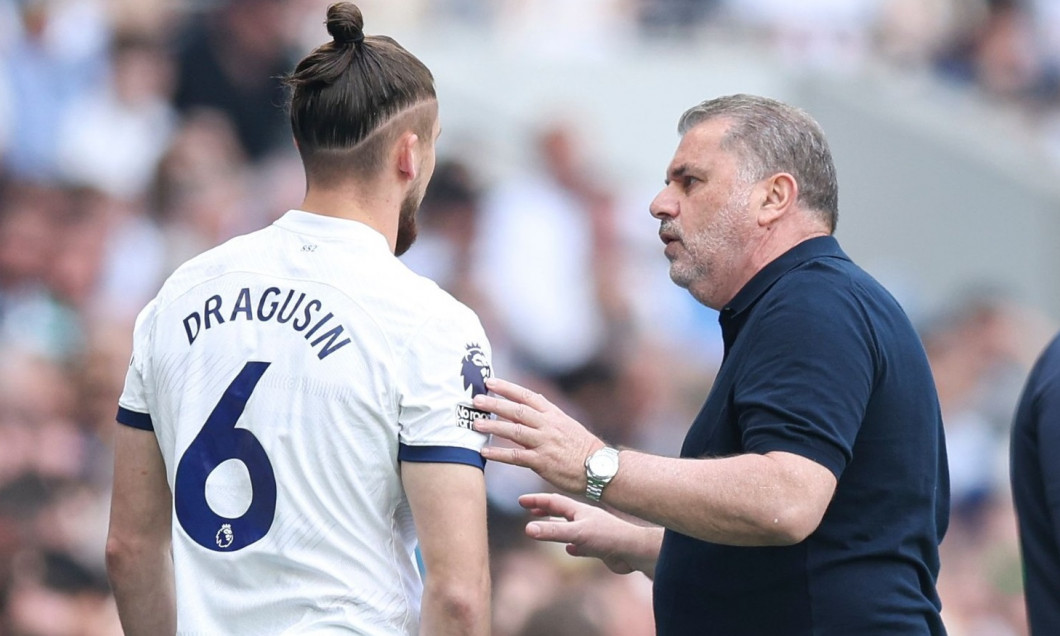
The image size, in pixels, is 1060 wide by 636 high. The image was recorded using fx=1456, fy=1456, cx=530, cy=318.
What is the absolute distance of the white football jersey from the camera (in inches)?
105

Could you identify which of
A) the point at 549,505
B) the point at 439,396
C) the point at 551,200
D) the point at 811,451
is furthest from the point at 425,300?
the point at 551,200

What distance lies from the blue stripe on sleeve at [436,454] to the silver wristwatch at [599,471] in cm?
25

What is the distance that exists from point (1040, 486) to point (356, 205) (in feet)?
5.67

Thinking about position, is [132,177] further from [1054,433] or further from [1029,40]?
[1029,40]

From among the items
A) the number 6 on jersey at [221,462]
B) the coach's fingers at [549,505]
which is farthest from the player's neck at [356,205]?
the coach's fingers at [549,505]

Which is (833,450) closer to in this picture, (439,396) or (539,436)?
(539,436)

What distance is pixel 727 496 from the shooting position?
8.94 feet

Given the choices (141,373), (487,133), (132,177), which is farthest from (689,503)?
(487,133)

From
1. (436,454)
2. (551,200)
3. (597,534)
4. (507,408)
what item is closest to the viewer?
(436,454)

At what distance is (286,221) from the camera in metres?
2.87

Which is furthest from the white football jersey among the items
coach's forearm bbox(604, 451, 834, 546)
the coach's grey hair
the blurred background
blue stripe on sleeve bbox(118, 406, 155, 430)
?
the blurred background

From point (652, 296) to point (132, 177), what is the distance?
129 inches

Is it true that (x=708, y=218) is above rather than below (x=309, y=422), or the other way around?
above

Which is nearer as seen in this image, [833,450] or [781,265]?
[833,450]
